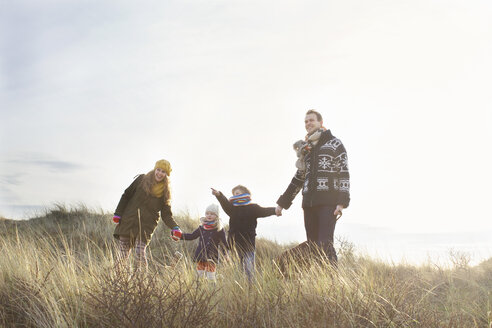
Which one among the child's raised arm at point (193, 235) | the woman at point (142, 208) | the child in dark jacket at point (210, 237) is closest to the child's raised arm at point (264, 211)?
the child in dark jacket at point (210, 237)

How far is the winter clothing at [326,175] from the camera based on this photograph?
244 inches

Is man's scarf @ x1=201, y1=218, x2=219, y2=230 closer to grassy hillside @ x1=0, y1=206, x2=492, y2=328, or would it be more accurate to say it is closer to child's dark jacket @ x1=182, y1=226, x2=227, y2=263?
child's dark jacket @ x1=182, y1=226, x2=227, y2=263

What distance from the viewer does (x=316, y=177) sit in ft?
20.8

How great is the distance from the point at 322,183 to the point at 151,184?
3016 millimetres

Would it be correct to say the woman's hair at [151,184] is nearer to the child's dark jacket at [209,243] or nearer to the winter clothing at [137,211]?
the winter clothing at [137,211]

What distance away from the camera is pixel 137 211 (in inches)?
301

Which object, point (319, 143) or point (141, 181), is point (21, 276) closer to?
point (141, 181)

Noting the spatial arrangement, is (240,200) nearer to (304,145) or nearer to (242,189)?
(242,189)

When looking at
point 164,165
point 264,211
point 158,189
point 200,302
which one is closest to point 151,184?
point 158,189

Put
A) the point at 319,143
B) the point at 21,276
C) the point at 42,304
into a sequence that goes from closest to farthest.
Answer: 1. the point at 42,304
2. the point at 21,276
3. the point at 319,143

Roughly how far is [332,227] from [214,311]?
8.32 feet

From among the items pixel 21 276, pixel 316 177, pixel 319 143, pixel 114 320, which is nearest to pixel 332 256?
pixel 316 177

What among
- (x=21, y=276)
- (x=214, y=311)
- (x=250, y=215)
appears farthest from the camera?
(x=250, y=215)

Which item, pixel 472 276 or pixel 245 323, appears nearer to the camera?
pixel 245 323
